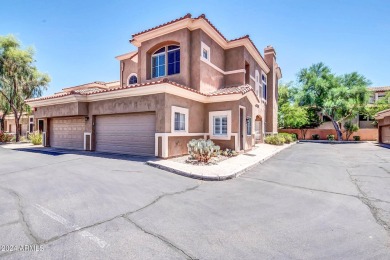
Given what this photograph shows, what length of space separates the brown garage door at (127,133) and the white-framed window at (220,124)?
412 centimetres

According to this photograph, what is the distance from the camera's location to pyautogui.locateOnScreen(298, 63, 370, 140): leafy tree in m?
27.8

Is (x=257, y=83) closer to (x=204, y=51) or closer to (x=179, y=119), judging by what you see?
(x=204, y=51)

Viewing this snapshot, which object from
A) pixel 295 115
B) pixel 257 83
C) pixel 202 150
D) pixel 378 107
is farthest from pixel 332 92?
pixel 202 150

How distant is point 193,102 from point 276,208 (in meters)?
8.70

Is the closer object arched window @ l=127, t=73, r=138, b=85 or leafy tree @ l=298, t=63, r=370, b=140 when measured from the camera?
arched window @ l=127, t=73, r=138, b=85

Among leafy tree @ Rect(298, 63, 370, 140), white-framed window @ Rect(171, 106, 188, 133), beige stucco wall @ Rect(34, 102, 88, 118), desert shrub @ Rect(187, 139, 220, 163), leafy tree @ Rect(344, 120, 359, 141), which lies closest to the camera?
desert shrub @ Rect(187, 139, 220, 163)

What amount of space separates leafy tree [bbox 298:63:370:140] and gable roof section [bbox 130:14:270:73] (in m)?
17.9

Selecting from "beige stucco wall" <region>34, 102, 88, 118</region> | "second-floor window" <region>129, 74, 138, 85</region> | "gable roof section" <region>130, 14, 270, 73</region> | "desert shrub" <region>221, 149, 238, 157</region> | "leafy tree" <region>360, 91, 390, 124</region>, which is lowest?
"desert shrub" <region>221, 149, 238, 157</region>

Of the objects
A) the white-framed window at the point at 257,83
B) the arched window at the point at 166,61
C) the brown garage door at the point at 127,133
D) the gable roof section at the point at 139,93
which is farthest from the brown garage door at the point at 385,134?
the brown garage door at the point at 127,133

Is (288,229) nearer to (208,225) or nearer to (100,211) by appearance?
(208,225)

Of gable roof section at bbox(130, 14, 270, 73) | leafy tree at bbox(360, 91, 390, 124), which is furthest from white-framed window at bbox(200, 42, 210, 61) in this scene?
leafy tree at bbox(360, 91, 390, 124)

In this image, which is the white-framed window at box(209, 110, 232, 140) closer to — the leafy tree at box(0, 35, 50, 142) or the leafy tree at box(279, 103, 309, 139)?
the leafy tree at box(0, 35, 50, 142)

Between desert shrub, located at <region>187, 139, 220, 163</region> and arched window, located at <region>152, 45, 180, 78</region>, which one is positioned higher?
arched window, located at <region>152, 45, 180, 78</region>

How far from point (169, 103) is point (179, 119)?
132cm
